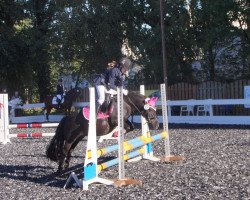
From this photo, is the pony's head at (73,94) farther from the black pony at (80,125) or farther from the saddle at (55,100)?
the black pony at (80,125)

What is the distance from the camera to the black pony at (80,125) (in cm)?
999

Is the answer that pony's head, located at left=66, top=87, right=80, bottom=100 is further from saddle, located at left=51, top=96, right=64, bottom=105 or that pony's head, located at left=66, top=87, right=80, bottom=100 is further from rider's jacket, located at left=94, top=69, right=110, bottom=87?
rider's jacket, located at left=94, top=69, right=110, bottom=87

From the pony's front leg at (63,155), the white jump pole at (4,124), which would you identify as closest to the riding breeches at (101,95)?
the pony's front leg at (63,155)

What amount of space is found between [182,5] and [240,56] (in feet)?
13.0

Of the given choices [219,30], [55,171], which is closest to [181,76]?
[219,30]

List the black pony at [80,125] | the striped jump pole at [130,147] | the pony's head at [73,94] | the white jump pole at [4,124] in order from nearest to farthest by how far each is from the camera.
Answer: the striped jump pole at [130,147] < the black pony at [80,125] < the white jump pole at [4,124] < the pony's head at [73,94]

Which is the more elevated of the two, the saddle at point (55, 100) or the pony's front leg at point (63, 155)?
the saddle at point (55, 100)

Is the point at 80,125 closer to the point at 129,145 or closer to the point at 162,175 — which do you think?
the point at 129,145

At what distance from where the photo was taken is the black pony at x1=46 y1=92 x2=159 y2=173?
9.99m

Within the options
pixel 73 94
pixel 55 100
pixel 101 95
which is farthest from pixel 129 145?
pixel 55 100

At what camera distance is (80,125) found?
9.91 m

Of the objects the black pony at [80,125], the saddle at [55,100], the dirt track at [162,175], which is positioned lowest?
the dirt track at [162,175]

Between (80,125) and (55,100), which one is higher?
(55,100)

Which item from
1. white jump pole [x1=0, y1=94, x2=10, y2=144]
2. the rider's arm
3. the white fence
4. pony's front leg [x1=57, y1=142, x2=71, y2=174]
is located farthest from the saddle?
pony's front leg [x1=57, y1=142, x2=71, y2=174]
